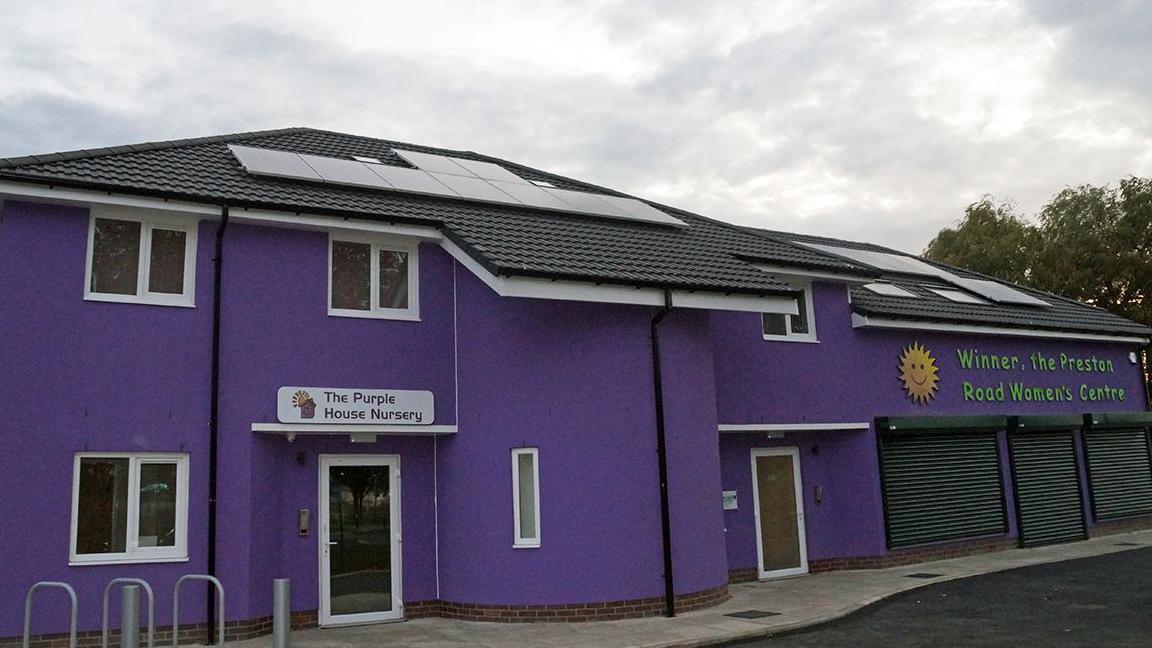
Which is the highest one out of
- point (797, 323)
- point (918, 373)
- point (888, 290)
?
point (888, 290)

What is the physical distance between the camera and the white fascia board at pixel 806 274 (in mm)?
15930

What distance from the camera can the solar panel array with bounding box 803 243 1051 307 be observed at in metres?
21.1

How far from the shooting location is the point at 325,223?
39.7 feet

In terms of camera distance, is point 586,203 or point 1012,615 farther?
point 586,203

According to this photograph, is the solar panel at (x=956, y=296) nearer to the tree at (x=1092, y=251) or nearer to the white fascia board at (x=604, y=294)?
the white fascia board at (x=604, y=294)

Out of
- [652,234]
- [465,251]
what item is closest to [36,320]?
[465,251]

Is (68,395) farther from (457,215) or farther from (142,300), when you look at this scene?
(457,215)

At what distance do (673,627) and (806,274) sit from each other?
7.41 metres

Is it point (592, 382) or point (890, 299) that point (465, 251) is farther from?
point (890, 299)

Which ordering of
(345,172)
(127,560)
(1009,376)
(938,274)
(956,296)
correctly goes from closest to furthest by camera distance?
(127,560) → (345,172) → (1009,376) → (956,296) → (938,274)

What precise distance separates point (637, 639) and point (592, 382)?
3.37 m

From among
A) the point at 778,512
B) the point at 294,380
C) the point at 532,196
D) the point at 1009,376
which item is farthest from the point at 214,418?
the point at 1009,376

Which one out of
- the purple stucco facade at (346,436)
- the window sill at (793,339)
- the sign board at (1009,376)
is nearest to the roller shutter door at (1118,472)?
the sign board at (1009,376)

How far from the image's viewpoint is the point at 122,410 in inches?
430
